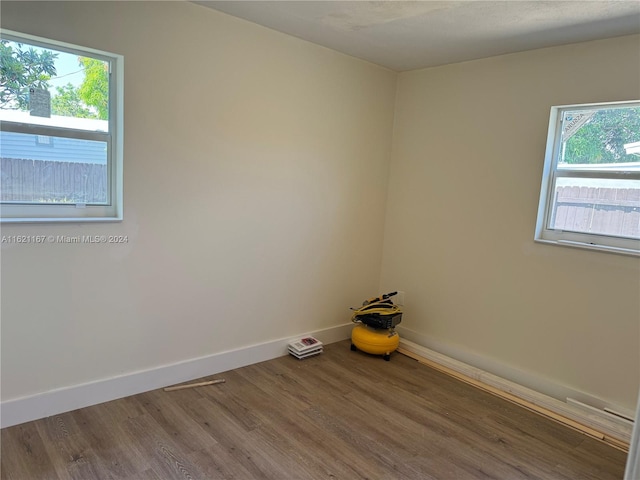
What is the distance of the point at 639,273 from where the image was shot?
8.79 ft

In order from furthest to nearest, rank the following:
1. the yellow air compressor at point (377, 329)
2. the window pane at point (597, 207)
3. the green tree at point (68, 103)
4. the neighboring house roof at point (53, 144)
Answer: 1. the yellow air compressor at point (377, 329)
2. the window pane at point (597, 207)
3. the green tree at point (68, 103)
4. the neighboring house roof at point (53, 144)

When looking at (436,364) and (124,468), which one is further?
(436,364)

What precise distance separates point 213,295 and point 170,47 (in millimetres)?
1647

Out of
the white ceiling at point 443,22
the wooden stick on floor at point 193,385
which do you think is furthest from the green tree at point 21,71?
the wooden stick on floor at point 193,385

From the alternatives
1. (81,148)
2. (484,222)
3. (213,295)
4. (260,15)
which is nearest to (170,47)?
(260,15)

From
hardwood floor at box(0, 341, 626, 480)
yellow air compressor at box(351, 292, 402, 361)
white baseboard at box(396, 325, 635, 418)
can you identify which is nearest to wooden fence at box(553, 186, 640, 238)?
white baseboard at box(396, 325, 635, 418)

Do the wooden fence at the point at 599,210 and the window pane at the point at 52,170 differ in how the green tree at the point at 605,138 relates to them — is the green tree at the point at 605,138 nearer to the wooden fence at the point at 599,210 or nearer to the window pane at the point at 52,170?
the wooden fence at the point at 599,210

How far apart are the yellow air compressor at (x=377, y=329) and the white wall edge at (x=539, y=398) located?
300 mm

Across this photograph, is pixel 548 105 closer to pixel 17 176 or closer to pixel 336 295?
pixel 336 295

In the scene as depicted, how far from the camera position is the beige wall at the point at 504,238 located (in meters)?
2.78

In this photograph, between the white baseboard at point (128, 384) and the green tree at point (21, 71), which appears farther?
the white baseboard at point (128, 384)

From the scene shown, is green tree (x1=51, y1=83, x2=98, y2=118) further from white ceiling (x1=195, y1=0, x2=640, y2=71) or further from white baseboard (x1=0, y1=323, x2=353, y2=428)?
white baseboard (x1=0, y1=323, x2=353, y2=428)

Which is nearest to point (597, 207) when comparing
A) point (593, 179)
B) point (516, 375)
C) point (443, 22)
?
point (593, 179)

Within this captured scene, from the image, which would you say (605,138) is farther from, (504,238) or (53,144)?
(53,144)
